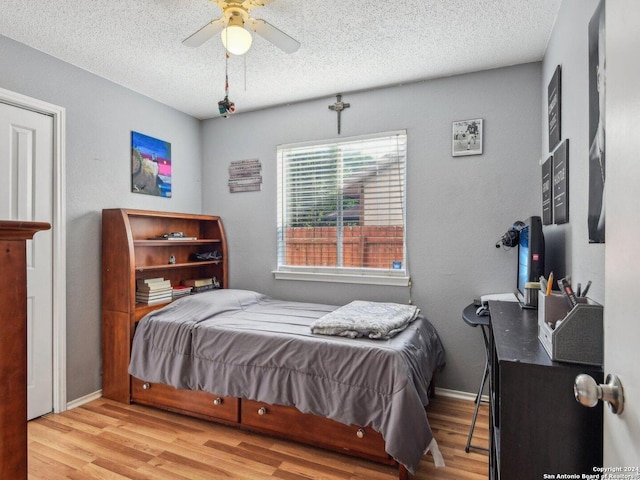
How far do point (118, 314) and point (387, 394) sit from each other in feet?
7.11

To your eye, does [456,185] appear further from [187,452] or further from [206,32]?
[187,452]

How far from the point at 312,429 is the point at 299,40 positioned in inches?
98.2

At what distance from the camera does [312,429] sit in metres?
2.11

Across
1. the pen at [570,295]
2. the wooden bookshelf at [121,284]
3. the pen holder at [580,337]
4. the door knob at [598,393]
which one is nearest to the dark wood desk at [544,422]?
the pen holder at [580,337]

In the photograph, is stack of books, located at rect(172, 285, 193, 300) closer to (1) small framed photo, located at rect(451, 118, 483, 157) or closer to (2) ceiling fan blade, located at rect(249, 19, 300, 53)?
(2) ceiling fan blade, located at rect(249, 19, 300, 53)

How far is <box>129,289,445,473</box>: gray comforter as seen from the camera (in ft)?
6.11

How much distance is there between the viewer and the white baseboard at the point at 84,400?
2.64 meters

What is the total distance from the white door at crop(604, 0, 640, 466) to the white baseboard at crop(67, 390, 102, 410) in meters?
3.21

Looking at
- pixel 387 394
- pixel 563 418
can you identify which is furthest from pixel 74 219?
pixel 563 418

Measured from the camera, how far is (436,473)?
1.90 metres

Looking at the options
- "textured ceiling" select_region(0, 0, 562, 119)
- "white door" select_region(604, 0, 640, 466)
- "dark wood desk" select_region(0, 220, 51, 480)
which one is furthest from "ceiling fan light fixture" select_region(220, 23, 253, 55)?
"white door" select_region(604, 0, 640, 466)

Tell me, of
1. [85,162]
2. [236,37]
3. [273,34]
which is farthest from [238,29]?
[85,162]

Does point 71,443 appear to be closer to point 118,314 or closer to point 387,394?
point 118,314

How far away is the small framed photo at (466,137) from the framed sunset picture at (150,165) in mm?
2673
